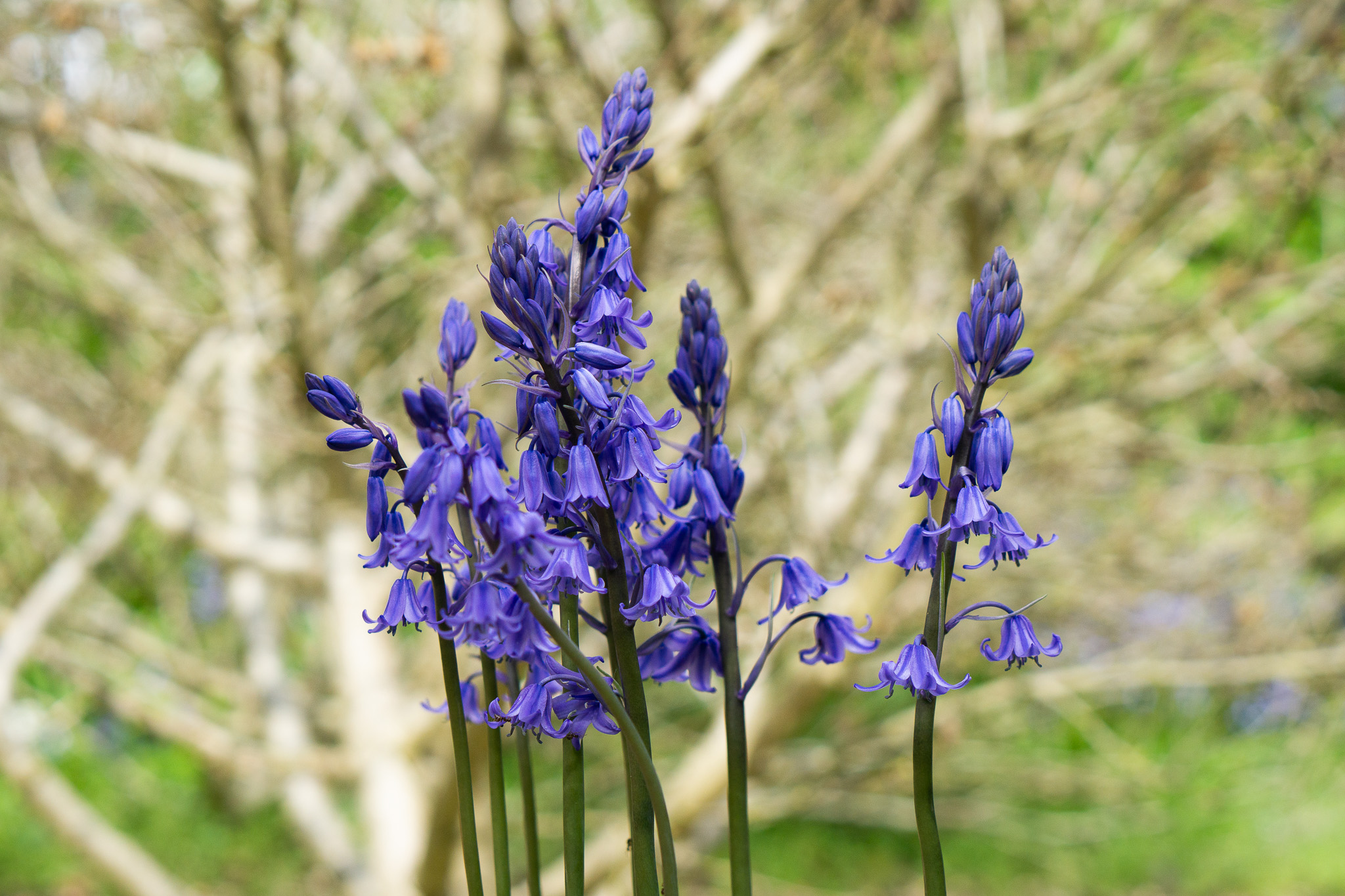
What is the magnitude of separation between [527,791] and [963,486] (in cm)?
42

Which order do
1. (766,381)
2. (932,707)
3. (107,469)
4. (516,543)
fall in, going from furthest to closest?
(766,381), (107,469), (932,707), (516,543)

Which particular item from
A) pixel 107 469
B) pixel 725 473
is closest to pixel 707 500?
pixel 725 473

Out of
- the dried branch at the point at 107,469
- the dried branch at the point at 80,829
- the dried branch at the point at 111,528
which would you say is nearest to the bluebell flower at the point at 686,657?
the dried branch at the point at 111,528

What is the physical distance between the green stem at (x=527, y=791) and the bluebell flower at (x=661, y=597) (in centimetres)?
12

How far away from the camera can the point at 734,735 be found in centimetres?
72

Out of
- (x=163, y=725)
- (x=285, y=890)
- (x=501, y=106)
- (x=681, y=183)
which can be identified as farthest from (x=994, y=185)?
(x=285, y=890)

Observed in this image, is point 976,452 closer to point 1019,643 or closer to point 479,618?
point 1019,643

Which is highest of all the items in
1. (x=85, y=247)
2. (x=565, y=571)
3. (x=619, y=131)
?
(x=85, y=247)

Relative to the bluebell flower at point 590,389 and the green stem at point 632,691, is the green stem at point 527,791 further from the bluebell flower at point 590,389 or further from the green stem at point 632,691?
the bluebell flower at point 590,389

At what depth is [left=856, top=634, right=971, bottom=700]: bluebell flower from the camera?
2.20 feet

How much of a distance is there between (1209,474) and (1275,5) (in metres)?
2.10

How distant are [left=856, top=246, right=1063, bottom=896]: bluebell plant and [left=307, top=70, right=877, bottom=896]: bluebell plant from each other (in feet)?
0.29

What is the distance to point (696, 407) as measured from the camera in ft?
2.51

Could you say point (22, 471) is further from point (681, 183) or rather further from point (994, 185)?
point (994, 185)
